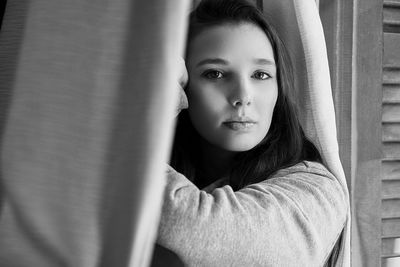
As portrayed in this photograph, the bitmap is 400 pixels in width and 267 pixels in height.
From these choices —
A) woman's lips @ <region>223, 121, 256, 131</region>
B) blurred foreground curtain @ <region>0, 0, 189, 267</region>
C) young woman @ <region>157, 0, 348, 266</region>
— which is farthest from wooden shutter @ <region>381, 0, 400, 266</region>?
blurred foreground curtain @ <region>0, 0, 189, 267</region>

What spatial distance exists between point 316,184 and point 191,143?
0.82 ft

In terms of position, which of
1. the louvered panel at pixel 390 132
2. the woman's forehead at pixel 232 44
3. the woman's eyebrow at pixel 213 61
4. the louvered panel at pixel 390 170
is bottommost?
the louvered panel at pixel 390 170

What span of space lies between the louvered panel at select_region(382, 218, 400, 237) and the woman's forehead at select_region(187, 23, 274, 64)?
401 mm

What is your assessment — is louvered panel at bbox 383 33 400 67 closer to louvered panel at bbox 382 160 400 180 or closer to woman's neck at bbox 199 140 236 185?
louvered panel at bbox 382 160 400 180

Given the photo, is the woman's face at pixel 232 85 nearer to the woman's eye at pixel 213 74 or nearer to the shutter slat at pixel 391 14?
the woman's eye at pixel 213 74

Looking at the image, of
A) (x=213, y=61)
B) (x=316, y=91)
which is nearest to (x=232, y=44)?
(x=213, y=61)

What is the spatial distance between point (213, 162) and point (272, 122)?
0.12m

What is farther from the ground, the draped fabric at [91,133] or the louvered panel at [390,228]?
the draped fabric at [91,133]

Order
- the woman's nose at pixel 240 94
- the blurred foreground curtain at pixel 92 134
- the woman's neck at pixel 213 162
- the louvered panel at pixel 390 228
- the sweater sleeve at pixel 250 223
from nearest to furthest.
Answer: the blurred foreground curtain at pixel 92 134 → the sweater sleeve at pixel 250 223 → the woman's nose at pixel 240 94 → the woman's neck at pixel 213 162 → the louvered panel at pixel 390 228

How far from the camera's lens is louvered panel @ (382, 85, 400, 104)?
955 mm

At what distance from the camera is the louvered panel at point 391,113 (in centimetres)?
96

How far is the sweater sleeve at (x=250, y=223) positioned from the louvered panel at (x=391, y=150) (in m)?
0.30

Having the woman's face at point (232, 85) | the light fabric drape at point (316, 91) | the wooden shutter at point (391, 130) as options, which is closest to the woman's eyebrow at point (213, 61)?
the woman's face at point (232, 85)

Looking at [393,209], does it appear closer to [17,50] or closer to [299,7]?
[299,7]
